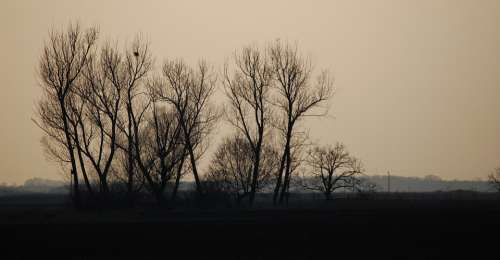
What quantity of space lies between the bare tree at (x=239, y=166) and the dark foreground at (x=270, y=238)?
89.0 feet

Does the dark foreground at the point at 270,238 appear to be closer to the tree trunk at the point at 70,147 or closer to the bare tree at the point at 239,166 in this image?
the tree trunk at the point at 70,147

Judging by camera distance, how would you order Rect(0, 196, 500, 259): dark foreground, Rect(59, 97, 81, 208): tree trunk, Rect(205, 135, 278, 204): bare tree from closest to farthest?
Rect(0, 196, 500, 259): dark foreground, Rect(59, 97, 81, 208): tree trunk, Rect(205, 135, 278, 204): bare tree

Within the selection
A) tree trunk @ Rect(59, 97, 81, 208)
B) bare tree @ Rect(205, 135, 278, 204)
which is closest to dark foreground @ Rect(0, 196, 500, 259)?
tree trunk @ Rect(59, 97, 81, 208)

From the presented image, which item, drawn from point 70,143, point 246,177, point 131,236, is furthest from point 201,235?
point 246,177

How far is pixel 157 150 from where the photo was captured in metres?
69.6

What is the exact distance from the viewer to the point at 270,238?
3441 cm

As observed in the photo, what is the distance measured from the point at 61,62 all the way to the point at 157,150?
36.9 ft

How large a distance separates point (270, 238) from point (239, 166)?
1841 inches

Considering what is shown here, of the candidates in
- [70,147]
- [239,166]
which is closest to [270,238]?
[70,147]

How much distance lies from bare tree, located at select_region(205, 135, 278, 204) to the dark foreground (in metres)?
27.1

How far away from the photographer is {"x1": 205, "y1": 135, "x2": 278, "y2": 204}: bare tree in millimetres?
77562

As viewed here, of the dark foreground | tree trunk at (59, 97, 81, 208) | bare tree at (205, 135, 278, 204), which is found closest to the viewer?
the dark foreground

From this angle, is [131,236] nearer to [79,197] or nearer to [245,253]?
[245,253]

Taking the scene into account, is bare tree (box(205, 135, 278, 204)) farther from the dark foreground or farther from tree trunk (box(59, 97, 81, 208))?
the dark foreground
